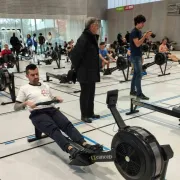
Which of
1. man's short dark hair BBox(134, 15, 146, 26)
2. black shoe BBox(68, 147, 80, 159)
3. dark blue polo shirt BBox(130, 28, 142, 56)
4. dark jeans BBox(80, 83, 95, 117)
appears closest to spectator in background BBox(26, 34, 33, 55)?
dark blue polo shirt BBox(130, 28, 142, 56)

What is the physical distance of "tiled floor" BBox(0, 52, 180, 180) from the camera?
7.63 feet

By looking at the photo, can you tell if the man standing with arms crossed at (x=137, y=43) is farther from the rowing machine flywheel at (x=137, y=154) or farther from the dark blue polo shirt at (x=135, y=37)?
the rowing machine flywheel at (x=137, y=154)

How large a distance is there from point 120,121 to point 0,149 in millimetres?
1562

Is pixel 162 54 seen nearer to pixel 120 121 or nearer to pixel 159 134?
pixel 159 134

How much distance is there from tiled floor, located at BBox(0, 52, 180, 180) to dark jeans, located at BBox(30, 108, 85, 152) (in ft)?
0.90

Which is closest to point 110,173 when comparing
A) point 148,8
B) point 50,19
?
point 50,19

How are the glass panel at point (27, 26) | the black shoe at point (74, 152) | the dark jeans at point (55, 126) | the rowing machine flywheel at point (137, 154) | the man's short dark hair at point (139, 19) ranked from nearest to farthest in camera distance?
the rowing machine flywheel at point (137, 154) → the black shoe at point (74, 152) → the dark jeans at point (55, 126) → the man's short dark hair at point (139, 19) → the glass panel at point (27, 26)

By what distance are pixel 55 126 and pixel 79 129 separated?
892 millimetres

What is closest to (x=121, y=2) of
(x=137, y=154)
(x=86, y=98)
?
(x=86, y=98)

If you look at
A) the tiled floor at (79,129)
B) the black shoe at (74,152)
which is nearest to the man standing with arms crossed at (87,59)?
the tiled floor at (79,129)

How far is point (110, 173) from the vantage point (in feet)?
7.57

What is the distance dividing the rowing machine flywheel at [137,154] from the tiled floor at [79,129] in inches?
15.9

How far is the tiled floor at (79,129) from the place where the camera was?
232cm

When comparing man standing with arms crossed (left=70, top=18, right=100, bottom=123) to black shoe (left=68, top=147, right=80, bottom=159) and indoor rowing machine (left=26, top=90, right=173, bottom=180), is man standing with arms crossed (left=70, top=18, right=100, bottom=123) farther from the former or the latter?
indoor rowing machine (left=26, top=90, right=173, bottom=180)
